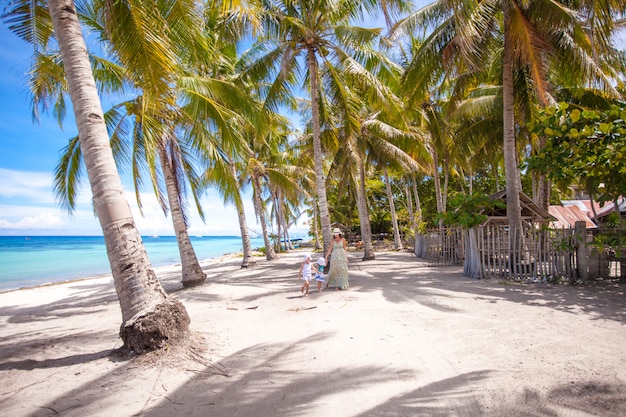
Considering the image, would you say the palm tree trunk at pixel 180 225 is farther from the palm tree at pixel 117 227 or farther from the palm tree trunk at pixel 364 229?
the palm tree trunk at pixel 364 229

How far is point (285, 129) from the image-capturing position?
22.2 metres

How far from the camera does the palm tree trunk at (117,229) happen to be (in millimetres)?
3783

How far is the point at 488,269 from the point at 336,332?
5858 millimetres

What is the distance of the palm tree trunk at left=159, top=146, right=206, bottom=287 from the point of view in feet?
30.3

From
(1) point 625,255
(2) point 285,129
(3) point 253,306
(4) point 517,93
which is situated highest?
(2) point 285,129

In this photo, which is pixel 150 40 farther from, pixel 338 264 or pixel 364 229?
pixel 364 229

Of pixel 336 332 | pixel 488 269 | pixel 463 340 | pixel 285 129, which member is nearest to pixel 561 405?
pixel 463 340

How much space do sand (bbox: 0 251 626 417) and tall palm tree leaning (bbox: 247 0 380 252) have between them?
607 centimetres

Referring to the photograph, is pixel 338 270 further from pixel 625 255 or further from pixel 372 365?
pixel 625 255

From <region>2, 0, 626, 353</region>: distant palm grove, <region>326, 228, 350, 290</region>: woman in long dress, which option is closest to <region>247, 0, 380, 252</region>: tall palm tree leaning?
<region>2, 0, 626, 353</region>: distant palm grove

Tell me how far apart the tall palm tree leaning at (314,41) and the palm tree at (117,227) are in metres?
7.07

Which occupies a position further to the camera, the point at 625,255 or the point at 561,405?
the point at 625,255

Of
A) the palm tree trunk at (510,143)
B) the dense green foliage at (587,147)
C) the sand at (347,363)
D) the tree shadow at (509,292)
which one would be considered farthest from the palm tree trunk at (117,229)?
the palm tree trunk at (510,143)

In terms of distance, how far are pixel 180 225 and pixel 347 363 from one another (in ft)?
23.2
